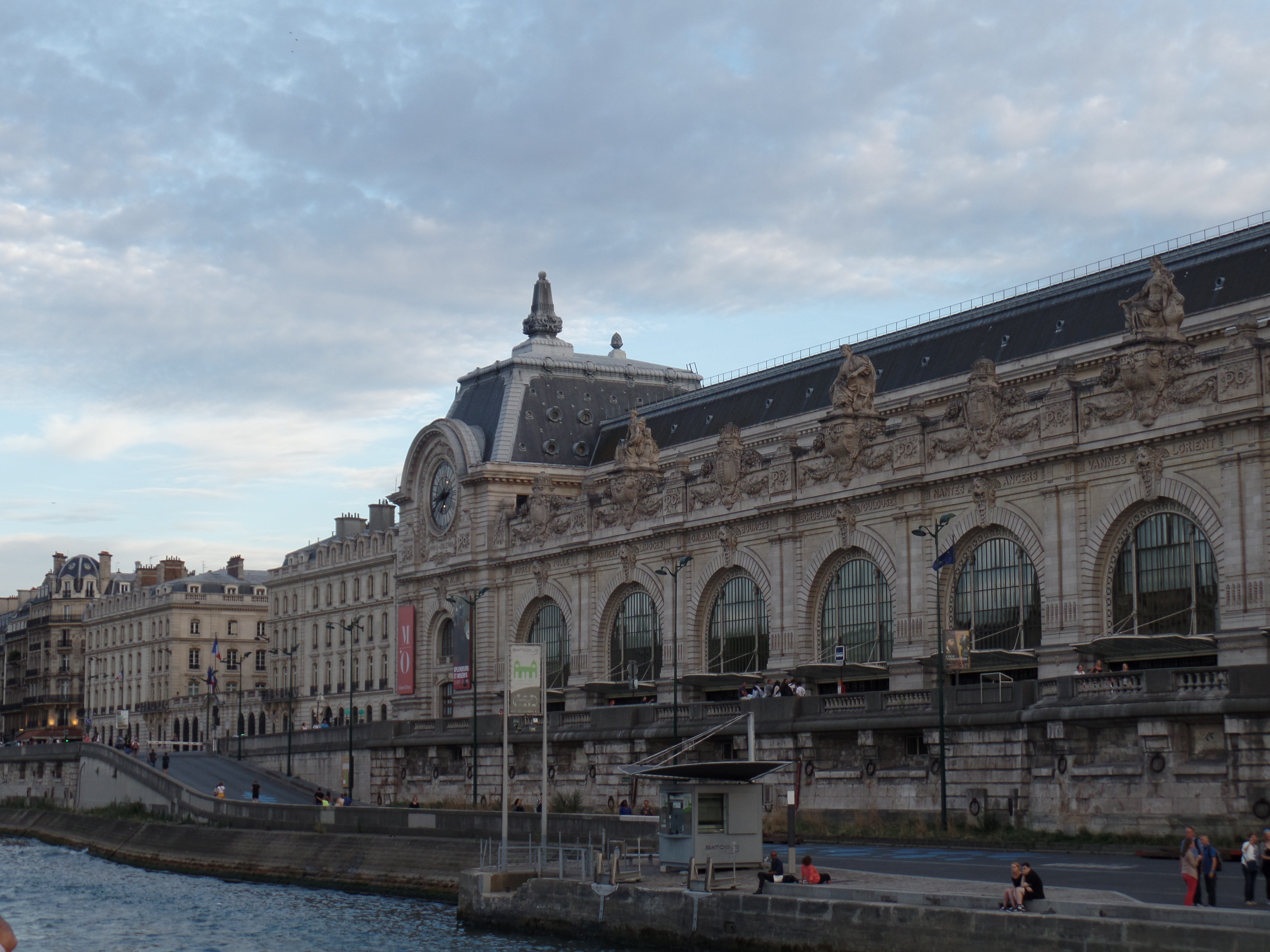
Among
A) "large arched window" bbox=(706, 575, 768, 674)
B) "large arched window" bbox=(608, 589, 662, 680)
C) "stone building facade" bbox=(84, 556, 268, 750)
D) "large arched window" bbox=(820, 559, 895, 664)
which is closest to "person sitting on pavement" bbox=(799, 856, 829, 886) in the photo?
"large arched window" bbox=(820, 559, 895, 664)

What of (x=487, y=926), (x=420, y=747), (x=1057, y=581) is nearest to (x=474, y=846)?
(x=487, y=926)

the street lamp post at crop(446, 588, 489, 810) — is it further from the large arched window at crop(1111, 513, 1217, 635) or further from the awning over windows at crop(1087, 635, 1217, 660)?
the large arched window at crop(1111, 513, 1217, 635)

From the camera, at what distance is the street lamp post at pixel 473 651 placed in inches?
3135

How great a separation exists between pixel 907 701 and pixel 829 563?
17.7 meters

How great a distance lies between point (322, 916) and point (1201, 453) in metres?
32.6

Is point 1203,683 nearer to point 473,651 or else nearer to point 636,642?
point 636,642

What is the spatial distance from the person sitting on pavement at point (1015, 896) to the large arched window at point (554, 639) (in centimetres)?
6090

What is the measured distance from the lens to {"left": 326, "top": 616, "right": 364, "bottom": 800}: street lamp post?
89250mm

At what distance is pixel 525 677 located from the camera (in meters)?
55.5

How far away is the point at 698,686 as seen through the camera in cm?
8369

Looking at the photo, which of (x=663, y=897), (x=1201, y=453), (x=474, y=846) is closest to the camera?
(x=663, y=897)

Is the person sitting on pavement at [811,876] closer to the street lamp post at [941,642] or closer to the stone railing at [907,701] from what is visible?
the street lamp post at [941,642]

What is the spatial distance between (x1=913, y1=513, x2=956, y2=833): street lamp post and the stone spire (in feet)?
165

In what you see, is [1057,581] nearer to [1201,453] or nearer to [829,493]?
[1201,453]
